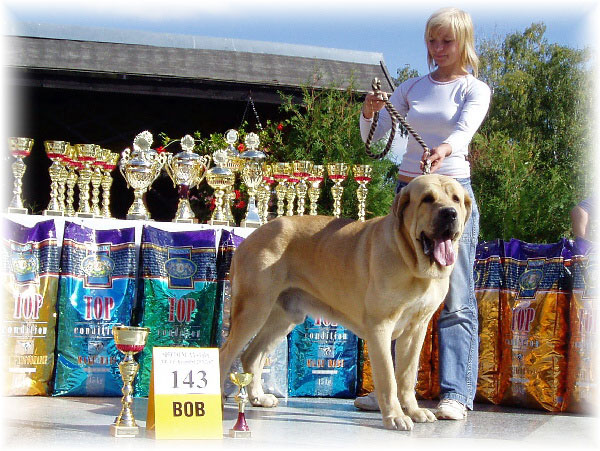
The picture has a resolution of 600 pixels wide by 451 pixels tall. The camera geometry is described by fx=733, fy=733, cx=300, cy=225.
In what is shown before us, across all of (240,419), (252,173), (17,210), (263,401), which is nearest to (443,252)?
(240,419)

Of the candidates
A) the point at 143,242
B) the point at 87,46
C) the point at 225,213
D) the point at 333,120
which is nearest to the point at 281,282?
the point at 143,242

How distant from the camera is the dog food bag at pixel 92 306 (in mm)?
4070

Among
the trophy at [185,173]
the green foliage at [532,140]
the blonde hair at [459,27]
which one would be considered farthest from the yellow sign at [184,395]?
the green foliage at [532,140]

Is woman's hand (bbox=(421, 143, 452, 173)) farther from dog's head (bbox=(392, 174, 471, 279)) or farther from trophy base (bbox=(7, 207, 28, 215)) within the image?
trophy base (bbox=(7, 207, 28, 215))

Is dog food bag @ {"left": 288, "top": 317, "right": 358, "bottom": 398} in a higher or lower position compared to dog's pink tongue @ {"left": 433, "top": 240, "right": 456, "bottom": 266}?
lower

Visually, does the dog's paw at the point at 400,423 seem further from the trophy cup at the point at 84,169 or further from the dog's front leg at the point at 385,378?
the trophy cup at the point at 84,169

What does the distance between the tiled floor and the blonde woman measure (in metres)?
0.24

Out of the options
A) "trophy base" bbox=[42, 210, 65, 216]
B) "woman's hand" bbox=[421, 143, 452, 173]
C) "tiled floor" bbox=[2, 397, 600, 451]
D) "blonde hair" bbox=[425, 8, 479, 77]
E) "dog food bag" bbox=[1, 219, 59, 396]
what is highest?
"blonde hair" bbox=[425, 8, 479, 77]

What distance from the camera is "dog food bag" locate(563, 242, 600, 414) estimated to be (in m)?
4.02

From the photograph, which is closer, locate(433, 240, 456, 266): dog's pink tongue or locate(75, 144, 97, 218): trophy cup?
locate(433, 240, 456, 266): dog's pink tongue

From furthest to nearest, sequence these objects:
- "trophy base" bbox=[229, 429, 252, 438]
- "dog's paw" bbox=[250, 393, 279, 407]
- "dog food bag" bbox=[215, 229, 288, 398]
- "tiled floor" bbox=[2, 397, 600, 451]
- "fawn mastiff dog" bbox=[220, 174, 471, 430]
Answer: "dog food bag" bbox=[215, 229, 288, 398] → "dog's paw" bbox=[250, 393, 279, 407] → "fawn mastiff dog" bbox=[220, 174, 471, 430] → "trophy base" bbox=[229, 429, 252, 438] → "tiled floor" bbox=[2, 397, 600, 451]

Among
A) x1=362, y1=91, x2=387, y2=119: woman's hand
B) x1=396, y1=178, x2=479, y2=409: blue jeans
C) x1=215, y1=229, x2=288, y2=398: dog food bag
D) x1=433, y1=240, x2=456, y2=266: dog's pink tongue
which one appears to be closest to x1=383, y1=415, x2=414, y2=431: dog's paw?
x1=396, y1=178, x2=479, y2=409: blue jeans

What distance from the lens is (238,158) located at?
505cm

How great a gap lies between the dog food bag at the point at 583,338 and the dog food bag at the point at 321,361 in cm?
128
